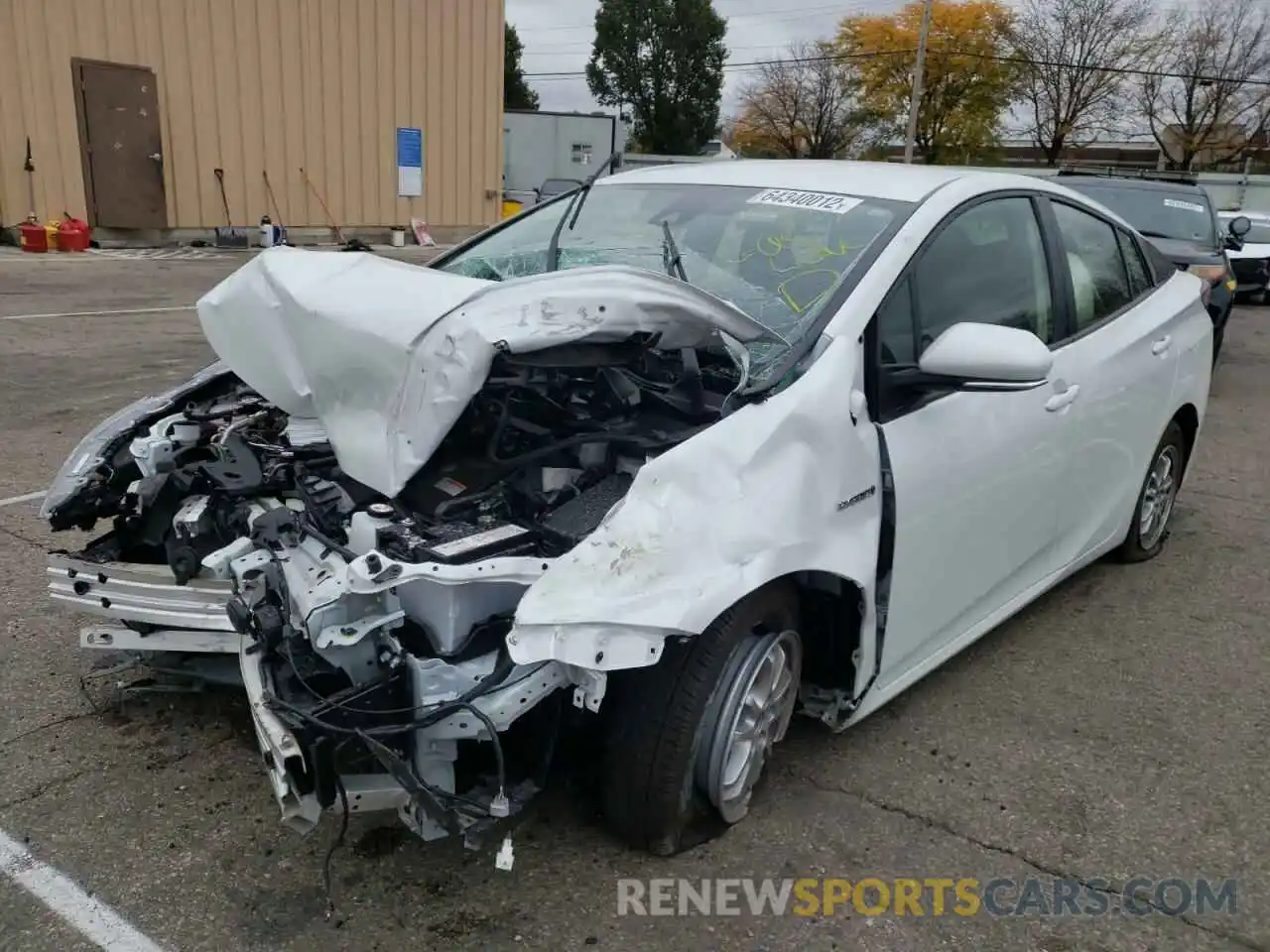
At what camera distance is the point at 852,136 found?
177 ft

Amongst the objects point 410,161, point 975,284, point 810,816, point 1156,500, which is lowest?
point 810,816

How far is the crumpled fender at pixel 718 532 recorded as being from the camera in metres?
2.13

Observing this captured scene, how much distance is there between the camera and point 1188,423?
472 cm

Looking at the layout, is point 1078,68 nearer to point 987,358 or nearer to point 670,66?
point 670,66

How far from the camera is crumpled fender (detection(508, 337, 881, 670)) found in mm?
2129

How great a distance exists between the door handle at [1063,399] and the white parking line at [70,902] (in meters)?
2.90

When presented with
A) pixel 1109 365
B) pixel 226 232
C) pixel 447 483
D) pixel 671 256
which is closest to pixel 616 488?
pixel 447 483

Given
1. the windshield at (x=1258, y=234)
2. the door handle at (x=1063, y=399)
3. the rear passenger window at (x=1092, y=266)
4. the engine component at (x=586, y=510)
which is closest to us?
the engine component at (x=586, y=510)

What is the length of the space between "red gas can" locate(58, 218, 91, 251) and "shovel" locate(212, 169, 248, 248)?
2310 millimetres

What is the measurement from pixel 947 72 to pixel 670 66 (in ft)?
43.1

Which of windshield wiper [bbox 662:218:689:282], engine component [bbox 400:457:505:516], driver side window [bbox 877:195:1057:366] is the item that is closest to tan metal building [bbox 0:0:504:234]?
windshield wiper [bbox 662:218:689:282]

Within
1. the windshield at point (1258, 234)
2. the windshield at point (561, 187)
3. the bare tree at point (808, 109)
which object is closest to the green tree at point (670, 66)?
the bare tree at point (808, 109)

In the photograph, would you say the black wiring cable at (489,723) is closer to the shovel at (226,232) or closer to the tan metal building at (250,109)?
the tan metal building at (250,109)

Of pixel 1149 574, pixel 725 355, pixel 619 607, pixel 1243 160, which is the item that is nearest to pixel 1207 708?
pixel 1149 574
